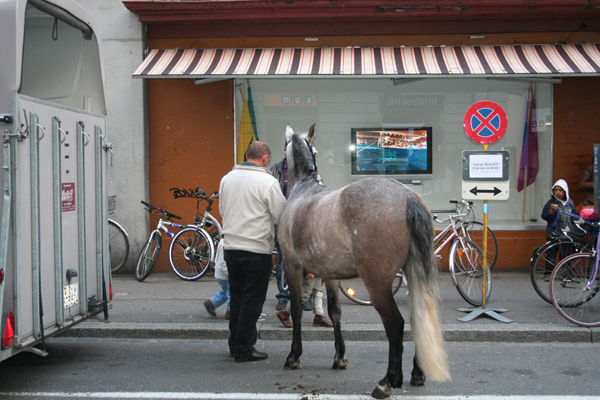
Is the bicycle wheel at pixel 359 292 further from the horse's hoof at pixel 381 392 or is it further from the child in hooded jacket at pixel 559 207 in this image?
the horse's hoof at pixel 381 392

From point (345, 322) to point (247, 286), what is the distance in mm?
1765

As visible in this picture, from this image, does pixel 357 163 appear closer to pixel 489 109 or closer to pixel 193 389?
pixel 489 109

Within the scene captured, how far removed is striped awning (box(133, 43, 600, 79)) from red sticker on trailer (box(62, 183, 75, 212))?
3.67m

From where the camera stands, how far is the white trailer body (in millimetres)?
4176

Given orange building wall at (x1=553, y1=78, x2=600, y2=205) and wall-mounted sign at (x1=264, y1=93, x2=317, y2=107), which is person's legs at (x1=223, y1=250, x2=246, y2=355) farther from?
orange building wall at (x1=553, y1=78, x2=600, y2=205)

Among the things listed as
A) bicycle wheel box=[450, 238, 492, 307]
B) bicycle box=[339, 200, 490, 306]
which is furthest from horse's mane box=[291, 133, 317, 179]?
bicycle wheel box=[450, 238, 492, 307]

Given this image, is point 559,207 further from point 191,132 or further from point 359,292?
point 191,132

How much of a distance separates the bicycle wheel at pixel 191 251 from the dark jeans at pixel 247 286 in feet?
11.8

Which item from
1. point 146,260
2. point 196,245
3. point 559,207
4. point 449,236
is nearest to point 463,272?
point 449,236

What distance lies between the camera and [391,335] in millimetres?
4246

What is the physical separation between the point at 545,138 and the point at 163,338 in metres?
7.42

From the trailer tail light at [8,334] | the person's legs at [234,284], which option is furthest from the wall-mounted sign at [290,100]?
the trailer tail light at [8,334]

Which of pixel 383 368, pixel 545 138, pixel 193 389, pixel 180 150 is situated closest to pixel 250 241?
pixel 193 389

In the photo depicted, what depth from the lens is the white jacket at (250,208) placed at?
509 centimetres
